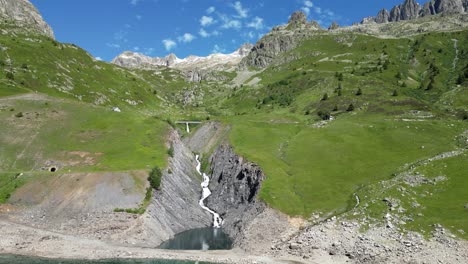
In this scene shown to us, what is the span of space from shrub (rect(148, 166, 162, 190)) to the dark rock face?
18897mm

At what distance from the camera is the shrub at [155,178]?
87250mm

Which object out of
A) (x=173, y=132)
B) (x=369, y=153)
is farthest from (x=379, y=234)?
(x=173, y=132)

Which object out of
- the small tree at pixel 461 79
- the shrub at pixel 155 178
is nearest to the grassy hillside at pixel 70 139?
the shrub at pixel 155 178

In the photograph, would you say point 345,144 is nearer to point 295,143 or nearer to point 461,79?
point 295,143

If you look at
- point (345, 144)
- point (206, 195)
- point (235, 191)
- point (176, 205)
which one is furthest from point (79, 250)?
point (345, 144)

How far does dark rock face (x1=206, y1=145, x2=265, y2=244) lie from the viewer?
84688 mm

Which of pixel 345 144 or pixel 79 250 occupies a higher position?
pixel 345 144

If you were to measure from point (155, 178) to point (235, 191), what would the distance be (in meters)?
22.6

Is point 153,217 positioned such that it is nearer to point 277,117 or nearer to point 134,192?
point 134,192

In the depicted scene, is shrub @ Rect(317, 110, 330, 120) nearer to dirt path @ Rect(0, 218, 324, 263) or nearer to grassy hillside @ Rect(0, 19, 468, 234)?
grassy hillside @ Rect(0, 19, 468, 234)

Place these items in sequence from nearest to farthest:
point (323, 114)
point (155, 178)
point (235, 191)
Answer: point (155, 178) → point (235, 191) → point (323, 114)

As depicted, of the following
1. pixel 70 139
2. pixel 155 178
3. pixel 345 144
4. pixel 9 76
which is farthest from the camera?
pixel 9 76

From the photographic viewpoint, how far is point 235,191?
99.2 meters

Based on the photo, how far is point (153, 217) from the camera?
80.8 meters
